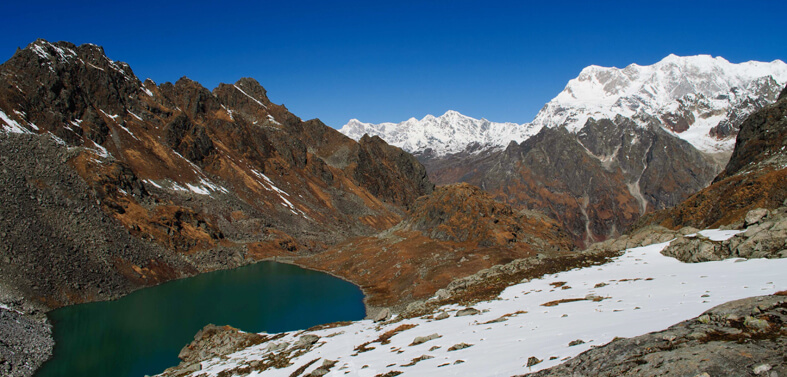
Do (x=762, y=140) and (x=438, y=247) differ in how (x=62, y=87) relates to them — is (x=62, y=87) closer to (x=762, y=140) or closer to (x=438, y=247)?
(x=438, y=247)

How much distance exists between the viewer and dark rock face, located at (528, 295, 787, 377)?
10.5 meters

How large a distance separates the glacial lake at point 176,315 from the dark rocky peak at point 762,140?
9186 cm

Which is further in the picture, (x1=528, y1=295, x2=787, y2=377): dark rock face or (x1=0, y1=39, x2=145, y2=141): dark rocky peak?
(x1=0, y1=39, x2=145, y2=141): dark rocky peak

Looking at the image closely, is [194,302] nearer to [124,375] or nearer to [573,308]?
[124,375]

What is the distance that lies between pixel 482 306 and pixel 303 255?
354ft

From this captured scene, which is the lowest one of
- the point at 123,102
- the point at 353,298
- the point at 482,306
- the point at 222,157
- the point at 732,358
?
the point at 353,298

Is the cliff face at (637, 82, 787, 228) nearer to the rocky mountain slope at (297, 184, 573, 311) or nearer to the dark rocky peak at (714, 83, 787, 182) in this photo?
the dark rocky peak at (714, 83, 787, 182)

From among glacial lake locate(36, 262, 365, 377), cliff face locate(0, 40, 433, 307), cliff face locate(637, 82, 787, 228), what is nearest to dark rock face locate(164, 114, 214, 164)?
cliff face locate(0, 40, 433, 307)

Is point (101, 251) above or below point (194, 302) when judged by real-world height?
above

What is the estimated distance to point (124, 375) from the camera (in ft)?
154

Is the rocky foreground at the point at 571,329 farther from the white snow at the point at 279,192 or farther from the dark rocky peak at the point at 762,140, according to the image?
the white snow at the point at 279,192

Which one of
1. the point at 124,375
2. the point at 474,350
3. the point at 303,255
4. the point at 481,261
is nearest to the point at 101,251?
the point at 124,375

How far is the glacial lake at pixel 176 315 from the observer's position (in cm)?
5128

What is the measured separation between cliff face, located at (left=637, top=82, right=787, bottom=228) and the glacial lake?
215ft
